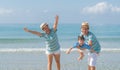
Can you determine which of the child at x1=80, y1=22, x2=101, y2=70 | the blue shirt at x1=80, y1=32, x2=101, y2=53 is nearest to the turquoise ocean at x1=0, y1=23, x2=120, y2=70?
the child at x1=80, y1=22, x2=101, y2=70

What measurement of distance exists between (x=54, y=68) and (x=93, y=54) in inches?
156

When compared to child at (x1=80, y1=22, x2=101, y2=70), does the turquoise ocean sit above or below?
below

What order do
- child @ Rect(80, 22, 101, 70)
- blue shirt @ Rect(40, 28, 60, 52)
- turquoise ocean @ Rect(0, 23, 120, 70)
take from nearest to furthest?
child @ Rect(80, 22, 101, 70) → blue shirt @ Rect(40, 28, 60, 52) → turquoise ocean @ Rect(0, 23, 120, 70)

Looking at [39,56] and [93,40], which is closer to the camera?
[93,40]

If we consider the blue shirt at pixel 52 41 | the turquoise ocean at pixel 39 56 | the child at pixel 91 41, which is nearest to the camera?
the child at pixel 91 41

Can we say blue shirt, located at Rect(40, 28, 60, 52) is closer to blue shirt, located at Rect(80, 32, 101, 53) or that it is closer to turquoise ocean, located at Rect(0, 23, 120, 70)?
blue shirt, located at Rect(80, 32, 101, 53)

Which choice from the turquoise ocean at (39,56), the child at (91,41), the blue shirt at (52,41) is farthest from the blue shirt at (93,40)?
the turquoise ocean at (39,56)

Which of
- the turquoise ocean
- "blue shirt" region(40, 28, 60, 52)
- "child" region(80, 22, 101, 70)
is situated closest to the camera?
"child" region(80, 22, 101, 70)

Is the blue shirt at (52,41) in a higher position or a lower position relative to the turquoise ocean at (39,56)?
higher

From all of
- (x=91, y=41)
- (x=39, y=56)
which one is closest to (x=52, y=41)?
(x=91, y=41)

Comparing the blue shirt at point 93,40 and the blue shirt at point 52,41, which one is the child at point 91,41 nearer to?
the blue shirt at point 93,40

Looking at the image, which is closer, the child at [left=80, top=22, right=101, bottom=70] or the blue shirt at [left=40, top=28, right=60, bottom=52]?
the child at [left=80, top=22, right=101, bottom=70]

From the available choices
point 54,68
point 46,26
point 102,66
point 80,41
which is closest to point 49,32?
point 46,26

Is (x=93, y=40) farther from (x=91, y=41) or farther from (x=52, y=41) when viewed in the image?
(x=52, y=41)
